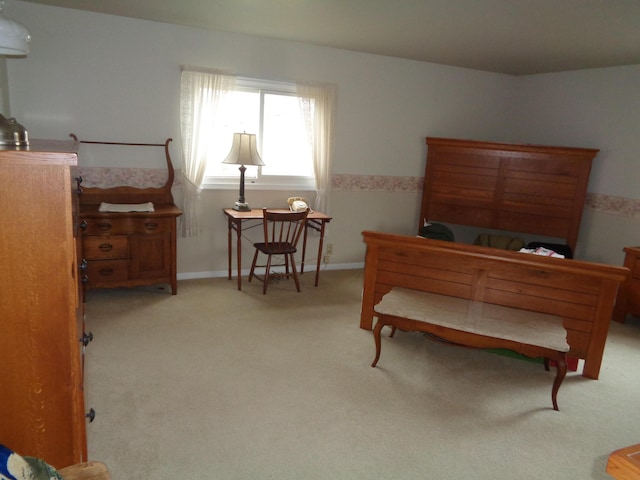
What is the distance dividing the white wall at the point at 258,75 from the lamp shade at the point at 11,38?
2554mm

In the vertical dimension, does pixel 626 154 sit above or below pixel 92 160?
above

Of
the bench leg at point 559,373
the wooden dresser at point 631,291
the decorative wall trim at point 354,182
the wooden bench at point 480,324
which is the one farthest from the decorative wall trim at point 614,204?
the bench leg at point 559,373

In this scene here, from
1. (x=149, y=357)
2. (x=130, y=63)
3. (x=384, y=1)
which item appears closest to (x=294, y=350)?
(x=149, y=357)

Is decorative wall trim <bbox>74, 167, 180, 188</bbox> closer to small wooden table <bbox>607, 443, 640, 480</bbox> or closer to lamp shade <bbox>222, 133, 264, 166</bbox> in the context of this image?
lamp shade <bbox>222, 133, 264, 166</bbox>

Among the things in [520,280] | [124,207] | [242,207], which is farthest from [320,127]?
[520,280]

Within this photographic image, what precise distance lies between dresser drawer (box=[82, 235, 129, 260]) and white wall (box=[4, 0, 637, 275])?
70 cm

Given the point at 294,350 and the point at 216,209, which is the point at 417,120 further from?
the point at 294,350

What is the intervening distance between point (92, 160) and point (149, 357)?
6.37 ft

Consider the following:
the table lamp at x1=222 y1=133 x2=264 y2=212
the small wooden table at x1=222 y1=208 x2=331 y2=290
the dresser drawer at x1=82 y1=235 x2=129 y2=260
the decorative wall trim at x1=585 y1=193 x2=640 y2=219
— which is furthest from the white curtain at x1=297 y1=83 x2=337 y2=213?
the decorative wall trim at x1=585 y1=193 x2=640 y2=219

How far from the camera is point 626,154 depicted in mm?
4395

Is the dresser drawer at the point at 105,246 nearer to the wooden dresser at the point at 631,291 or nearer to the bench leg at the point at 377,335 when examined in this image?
the bench leg at the point at 377,335

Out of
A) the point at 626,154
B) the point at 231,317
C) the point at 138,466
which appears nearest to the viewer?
the point at 138,466

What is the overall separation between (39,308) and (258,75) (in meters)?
3.47

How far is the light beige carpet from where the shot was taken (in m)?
2.06
